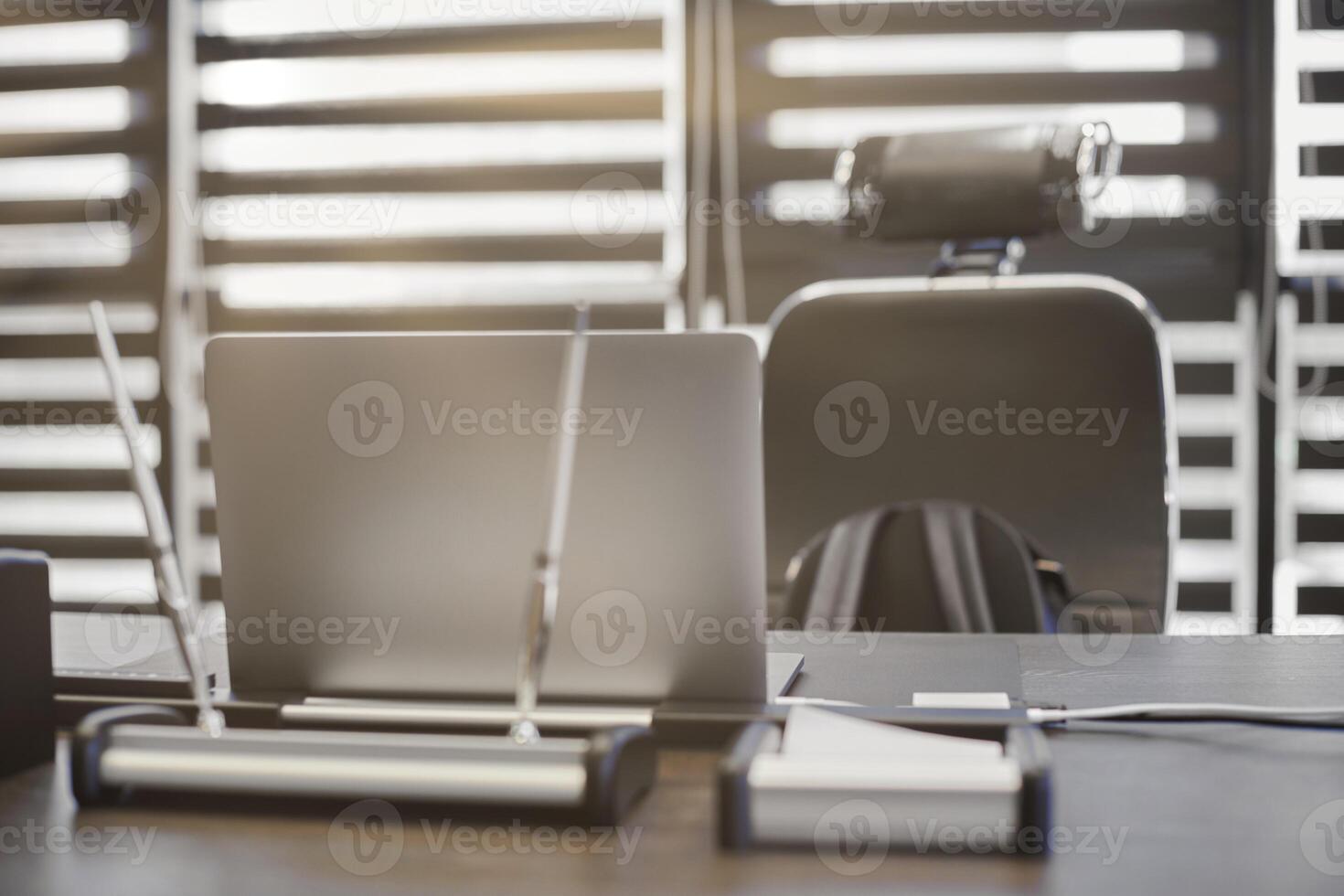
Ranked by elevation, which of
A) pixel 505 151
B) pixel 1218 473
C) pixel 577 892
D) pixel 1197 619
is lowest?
pixel 1197 619

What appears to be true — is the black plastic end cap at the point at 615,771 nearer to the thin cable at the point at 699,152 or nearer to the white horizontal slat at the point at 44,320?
the thin cable at the point at 699,152

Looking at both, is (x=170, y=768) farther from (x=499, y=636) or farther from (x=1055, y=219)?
(x=1055, y=219)

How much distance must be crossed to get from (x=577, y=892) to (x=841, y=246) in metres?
2.36

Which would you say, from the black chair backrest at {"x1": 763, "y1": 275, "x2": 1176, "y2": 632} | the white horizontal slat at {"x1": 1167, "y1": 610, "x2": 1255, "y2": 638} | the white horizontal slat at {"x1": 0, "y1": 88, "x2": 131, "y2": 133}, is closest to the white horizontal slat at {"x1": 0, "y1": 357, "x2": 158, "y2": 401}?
the white horizontal slat at {"x1": 0, "y1": 88, "x2": 131, "y2": 133}

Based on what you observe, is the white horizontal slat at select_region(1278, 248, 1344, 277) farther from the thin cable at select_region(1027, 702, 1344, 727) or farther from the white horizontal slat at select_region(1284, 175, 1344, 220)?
the thin cable at select_region(1027, 702, 1344, 727)

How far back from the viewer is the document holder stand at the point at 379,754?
73 cm

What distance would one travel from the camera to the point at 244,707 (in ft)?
2.94

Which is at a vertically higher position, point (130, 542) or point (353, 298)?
Answer: point (353, 298)

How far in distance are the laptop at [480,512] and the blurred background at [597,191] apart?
5.76ft

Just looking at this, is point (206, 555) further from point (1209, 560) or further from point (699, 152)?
point (1209, 560)

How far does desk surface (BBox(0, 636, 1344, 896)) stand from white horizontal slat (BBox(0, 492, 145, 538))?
107 inches

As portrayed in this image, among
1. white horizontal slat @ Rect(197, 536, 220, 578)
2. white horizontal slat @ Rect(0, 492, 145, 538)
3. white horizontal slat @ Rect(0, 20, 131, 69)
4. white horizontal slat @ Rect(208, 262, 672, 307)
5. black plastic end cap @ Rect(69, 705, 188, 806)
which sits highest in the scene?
white horizontal slat @ Rect(0, 20, 131, 69)

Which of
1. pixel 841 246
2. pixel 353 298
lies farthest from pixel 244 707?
pixel 353 298

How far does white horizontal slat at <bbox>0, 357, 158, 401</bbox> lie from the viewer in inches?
132
